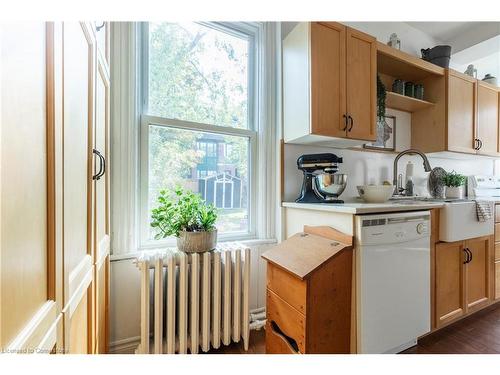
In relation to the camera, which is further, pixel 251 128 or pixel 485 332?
pixel 251 128

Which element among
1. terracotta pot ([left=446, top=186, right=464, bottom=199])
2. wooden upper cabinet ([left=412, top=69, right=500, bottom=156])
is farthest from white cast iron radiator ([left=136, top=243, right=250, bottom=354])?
terracotta pot ([left=446, top=186, right=464, bottom=199])

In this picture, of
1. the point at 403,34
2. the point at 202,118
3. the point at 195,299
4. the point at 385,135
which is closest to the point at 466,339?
the point at 385,135

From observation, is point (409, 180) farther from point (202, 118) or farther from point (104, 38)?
point (104, 38)

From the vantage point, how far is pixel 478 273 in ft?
6.02

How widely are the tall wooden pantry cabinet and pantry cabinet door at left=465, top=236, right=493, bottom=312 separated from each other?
7.83 feet

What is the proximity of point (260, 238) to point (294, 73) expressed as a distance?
1.27 metres

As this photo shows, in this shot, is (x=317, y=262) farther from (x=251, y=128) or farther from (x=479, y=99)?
(x=479, y=99)

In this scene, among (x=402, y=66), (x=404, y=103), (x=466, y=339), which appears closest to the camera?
(x=466, y=339)

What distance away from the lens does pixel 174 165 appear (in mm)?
1599

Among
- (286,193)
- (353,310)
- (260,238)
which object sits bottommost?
(353,310)

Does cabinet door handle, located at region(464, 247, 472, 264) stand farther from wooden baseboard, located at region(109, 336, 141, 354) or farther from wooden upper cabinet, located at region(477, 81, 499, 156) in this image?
wooden baseboard, located at region(109, 336, 141, 354)

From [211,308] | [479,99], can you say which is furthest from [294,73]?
[479,99]

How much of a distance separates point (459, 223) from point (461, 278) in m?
0.42

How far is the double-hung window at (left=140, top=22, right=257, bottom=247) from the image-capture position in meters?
→ 1.54
